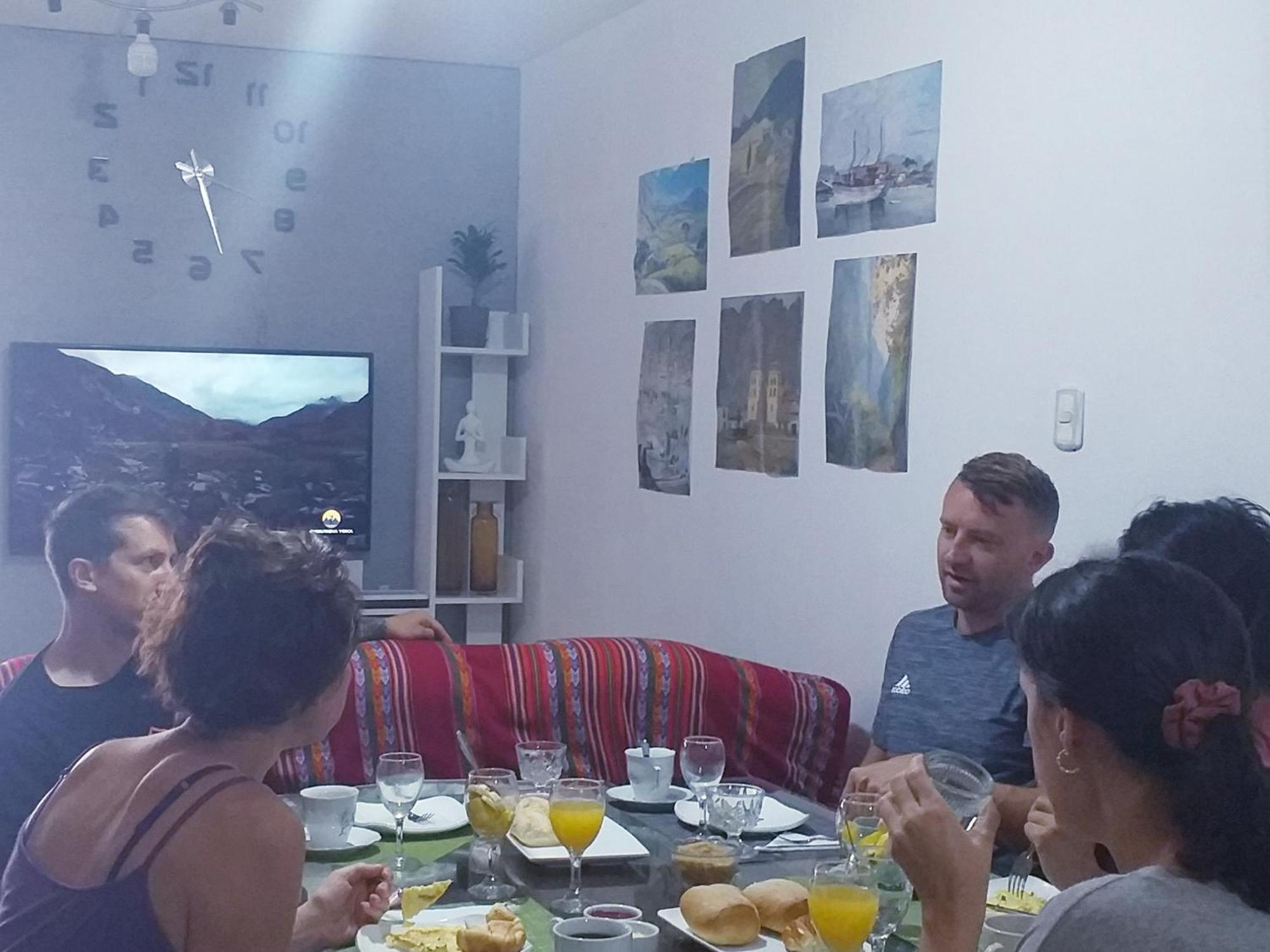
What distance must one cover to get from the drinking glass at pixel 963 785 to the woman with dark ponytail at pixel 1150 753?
0.38 metres

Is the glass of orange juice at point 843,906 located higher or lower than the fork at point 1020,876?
higher

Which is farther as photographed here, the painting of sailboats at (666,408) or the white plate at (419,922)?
the painting of sailboats at (666,408)

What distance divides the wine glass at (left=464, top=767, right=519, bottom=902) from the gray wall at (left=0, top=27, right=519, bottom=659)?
134 inches

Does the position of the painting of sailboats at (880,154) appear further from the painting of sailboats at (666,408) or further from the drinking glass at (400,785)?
the drinking glass at (400,785)

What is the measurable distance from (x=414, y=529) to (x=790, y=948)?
3.82m

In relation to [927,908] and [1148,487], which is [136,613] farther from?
[1148,487]

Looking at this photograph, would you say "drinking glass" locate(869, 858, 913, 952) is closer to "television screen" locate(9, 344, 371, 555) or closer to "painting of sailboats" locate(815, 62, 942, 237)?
"painting of sailboats" locate(815, 62, 942, 237)

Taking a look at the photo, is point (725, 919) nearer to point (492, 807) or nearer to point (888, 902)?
point (888, 902)

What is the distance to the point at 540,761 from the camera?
223 centimetres

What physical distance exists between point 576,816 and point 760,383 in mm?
2008

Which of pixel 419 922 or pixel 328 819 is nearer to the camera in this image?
pixel 419 922

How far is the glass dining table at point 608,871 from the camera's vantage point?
5.92 feet

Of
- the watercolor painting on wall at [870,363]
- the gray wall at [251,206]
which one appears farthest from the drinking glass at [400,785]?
the gray wall at [251,206]

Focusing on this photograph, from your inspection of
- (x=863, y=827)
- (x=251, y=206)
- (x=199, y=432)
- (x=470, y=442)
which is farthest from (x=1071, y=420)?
(x=251, y=206)
